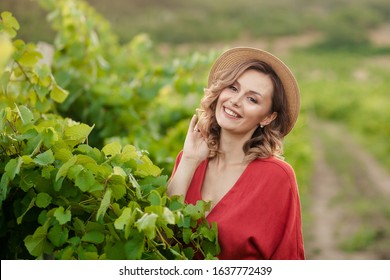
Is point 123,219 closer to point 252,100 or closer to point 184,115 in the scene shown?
point 252,100

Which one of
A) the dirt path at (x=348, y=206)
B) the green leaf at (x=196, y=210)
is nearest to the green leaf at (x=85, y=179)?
the green leaf at (x=196, y=210)

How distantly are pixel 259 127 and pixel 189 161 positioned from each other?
255 mm

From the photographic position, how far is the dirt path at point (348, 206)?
812 centimetres

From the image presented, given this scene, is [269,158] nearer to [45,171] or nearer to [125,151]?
[125,151]

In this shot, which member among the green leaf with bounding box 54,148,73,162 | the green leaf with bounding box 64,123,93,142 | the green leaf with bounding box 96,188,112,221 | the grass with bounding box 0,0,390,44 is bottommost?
the green leaf with bounding box 96,188,112,221

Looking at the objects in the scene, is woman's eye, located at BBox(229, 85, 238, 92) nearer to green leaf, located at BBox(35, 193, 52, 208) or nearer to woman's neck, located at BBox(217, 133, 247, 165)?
woman's neck, located at BBox(217, 133, 247, 165)

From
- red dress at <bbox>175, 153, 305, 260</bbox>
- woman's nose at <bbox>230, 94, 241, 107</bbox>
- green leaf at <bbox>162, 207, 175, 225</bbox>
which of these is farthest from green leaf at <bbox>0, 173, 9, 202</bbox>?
woman's nose at <bbox>230, 94, 241, 107</bbox>

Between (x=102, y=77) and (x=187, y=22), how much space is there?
65600mm

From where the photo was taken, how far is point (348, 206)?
10.8 m

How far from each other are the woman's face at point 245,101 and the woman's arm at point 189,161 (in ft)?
0.33

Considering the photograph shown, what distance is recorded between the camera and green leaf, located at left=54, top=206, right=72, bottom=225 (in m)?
1.87

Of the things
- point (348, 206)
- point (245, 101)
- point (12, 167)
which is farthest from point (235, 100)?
point (348, 206)

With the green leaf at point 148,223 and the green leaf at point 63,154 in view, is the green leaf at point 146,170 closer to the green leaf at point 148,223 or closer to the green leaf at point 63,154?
the green leaf at point 63,154
